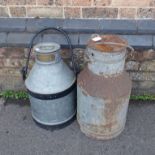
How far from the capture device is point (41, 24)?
3404 millimetres

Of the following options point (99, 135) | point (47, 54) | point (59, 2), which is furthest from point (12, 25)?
point (99, 135)

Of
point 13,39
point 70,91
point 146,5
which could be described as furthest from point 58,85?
point 146,5

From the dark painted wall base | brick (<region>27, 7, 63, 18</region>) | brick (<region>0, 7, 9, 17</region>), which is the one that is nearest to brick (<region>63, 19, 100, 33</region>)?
the dark painted wall base

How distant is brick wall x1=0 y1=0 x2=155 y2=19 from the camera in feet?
10.7

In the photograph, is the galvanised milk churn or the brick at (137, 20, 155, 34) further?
the brick at (137, 20, 155, 34)

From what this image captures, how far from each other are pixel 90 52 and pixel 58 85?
1.59 ft

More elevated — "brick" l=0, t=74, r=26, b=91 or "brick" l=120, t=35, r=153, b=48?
"brick" l=120, t=35, r=153, b=48

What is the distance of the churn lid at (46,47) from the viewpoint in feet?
9.90

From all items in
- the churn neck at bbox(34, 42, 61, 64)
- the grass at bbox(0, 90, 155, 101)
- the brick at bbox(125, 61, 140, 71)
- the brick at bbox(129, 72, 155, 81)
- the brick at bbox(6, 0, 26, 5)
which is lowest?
the grass at bbox(0, 90, 155, 101)

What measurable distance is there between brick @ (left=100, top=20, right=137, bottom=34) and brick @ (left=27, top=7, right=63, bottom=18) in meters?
0.47

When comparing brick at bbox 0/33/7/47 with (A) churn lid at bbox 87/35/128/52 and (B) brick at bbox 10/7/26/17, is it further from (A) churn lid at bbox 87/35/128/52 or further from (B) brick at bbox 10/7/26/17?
(A) churn lid at bbox 87/35/128/52

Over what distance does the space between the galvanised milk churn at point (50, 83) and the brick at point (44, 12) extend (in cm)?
40

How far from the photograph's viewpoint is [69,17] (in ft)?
11.1

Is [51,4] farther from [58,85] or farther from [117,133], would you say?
[117,133]
